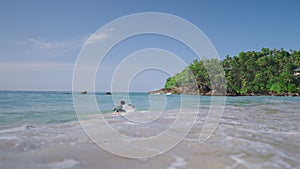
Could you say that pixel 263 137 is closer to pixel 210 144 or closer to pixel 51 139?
pixel 210 144

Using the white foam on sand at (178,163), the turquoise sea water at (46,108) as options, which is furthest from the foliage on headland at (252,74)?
the white foam on sand at (178,163)

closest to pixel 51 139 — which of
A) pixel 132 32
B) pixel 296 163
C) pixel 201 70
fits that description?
pixel 132 32

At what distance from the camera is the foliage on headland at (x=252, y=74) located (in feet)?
204

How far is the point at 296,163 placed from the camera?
381 cm

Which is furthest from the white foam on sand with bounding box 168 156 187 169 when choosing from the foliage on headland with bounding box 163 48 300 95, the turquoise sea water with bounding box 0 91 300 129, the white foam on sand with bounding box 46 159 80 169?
the foliage on headland with bounding box 163 48 300 95

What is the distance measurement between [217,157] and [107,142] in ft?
7.79

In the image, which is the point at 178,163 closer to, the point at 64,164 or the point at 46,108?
the point at 64,164

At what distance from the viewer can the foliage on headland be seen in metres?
62.2

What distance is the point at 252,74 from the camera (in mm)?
65875

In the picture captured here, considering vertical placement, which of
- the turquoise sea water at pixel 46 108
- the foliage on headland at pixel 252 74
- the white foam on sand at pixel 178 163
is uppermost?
the foliage on headland at pixel 252 74

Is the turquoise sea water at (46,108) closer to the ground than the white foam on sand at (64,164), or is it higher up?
higher up

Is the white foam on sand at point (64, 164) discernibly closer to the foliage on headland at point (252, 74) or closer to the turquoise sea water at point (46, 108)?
the turquoise sea water at point (46, 108)

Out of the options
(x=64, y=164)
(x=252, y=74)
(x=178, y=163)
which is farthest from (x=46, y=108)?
(x=252, y=74)

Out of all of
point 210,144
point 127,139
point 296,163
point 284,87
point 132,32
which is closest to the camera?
point 296,163
